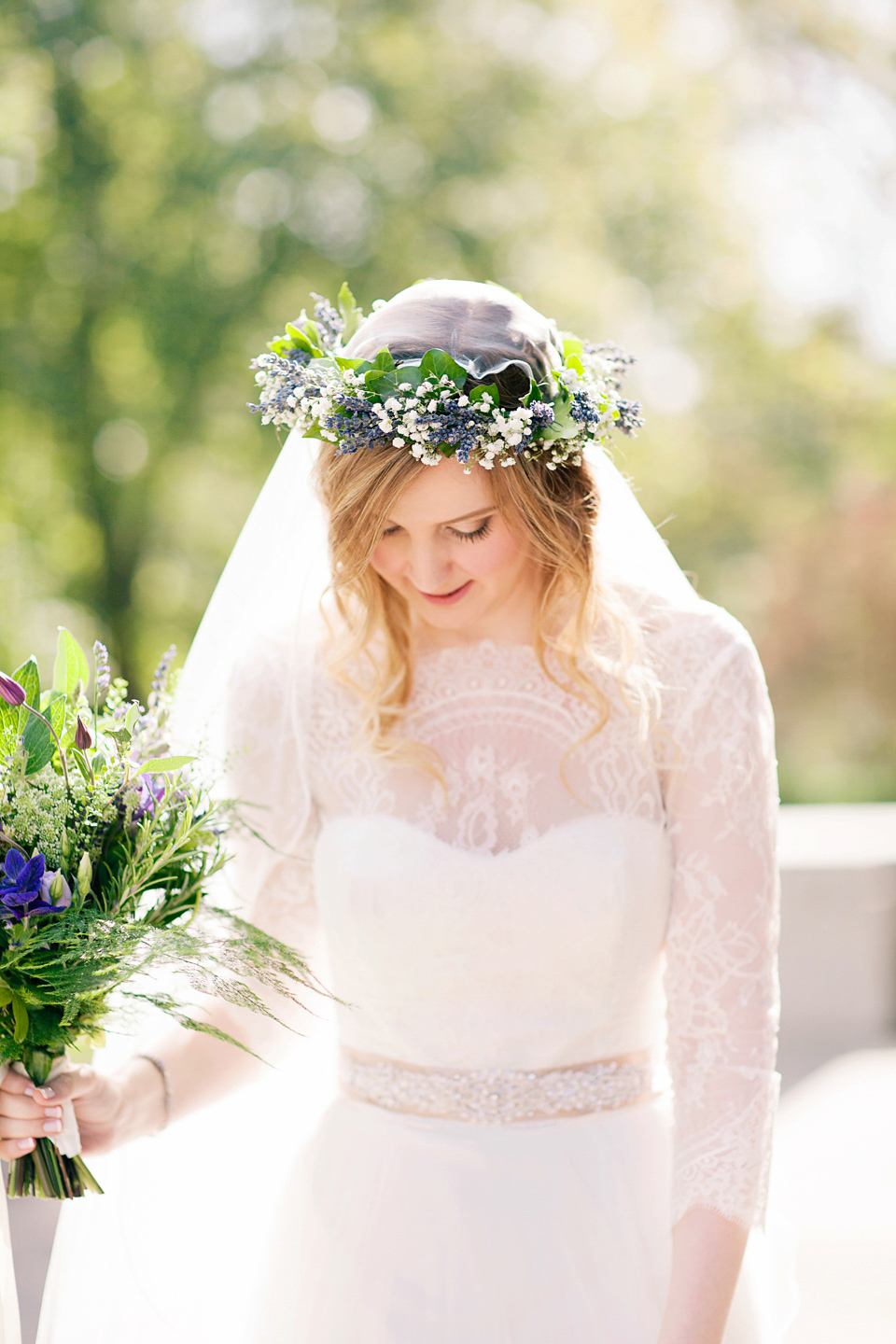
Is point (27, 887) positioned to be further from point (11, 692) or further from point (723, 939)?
point (723, 939)

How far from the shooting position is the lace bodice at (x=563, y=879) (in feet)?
6.09

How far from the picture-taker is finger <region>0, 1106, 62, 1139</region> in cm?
166

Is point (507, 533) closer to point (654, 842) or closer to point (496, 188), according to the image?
point (654, 842)

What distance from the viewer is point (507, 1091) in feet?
6.57

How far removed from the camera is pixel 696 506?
15.9 meters

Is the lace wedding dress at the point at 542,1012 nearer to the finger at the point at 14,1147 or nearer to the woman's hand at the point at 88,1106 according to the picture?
the woman's hand at the point at 88,1106

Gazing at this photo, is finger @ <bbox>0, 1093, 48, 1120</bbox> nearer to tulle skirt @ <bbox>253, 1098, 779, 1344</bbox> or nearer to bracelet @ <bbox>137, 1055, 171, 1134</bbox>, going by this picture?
bracelet @ <bbox>137, 1055, 171, 1134</bbox>

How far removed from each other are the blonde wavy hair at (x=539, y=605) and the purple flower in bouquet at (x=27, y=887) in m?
0.76

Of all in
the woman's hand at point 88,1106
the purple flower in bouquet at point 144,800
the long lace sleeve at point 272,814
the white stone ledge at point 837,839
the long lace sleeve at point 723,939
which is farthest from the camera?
the white stone ledge at point 837,839

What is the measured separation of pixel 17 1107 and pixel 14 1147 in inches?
2.7

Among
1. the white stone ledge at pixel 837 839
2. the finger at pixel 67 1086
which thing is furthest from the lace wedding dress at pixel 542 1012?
the white stone ledge at pixel 837 839

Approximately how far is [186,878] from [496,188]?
977cm

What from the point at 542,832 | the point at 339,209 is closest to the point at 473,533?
the point at 542,832

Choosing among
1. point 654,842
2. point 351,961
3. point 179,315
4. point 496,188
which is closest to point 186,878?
point 351,961
